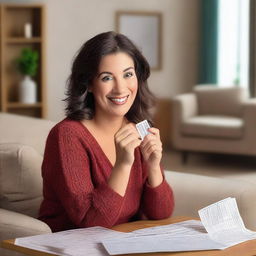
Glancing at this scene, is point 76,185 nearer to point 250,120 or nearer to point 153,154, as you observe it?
point 153,154

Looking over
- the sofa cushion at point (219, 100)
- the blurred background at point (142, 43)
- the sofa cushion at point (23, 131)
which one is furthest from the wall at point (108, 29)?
the sofa cushion at point (23, 131)

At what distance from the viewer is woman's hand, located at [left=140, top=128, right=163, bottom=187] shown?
2.47m

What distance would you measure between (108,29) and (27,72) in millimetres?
1382

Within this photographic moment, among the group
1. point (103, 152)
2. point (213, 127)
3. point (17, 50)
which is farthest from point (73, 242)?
point (17, 50)

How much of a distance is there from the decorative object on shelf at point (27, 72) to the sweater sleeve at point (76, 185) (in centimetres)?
616

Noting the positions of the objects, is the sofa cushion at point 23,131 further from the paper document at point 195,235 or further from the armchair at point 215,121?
the armchair at point 215,121

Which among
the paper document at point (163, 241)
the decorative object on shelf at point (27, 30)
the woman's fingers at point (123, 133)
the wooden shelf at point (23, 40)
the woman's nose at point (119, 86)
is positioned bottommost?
the paper document at point (163, 241)

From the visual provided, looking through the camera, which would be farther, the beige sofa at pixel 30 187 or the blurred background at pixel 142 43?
the blurred background at pixel 142 43

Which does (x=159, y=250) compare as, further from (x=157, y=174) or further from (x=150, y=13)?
(x=150, y=13)

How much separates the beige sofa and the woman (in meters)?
0.22

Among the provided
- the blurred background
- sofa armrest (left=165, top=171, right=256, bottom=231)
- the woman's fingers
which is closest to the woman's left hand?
the woman's fingers

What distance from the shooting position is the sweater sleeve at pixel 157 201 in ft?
8.85

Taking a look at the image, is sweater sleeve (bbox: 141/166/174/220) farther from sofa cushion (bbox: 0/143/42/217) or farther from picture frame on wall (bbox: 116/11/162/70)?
picture frame on wall (bbox: 116/11/162/70)

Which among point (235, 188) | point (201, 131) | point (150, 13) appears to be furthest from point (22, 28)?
point (235, 188)
